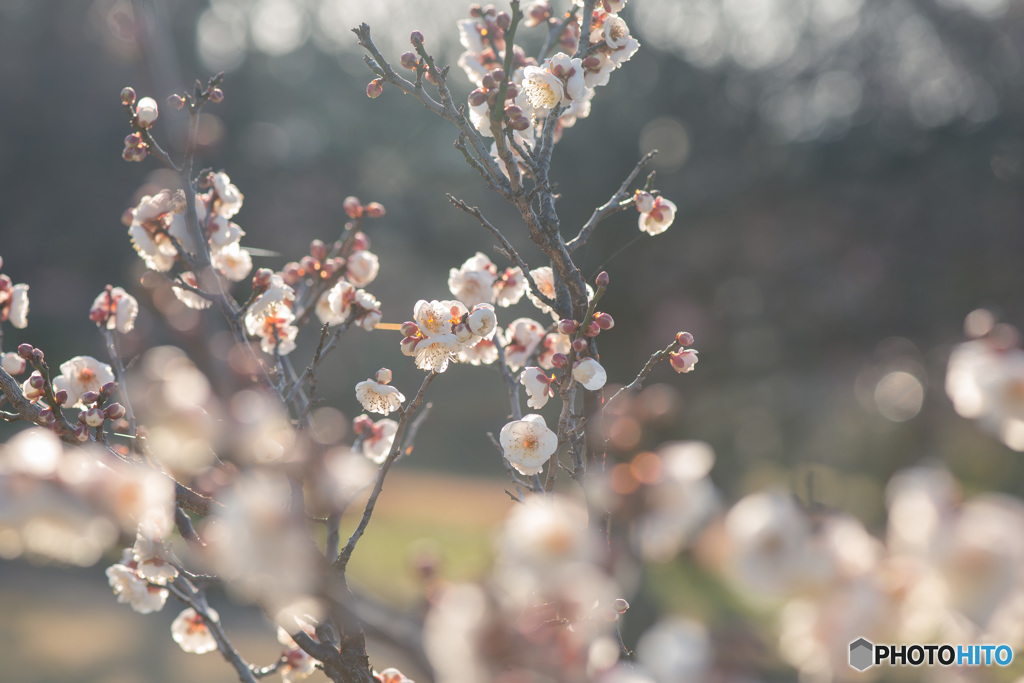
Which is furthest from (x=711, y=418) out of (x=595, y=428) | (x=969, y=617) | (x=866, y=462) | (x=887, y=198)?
(x=969, y=617)

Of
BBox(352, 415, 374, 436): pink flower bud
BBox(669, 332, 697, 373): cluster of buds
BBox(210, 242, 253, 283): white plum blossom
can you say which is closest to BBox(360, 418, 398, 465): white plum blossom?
BBox(352, 415, 374, 436): pink flower bud

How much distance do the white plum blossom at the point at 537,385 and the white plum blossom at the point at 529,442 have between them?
73 millimetres

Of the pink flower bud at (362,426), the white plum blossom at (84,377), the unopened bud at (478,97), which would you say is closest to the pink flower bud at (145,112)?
the white plum blossom at (84,377)

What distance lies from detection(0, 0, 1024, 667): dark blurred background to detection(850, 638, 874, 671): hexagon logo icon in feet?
13.1

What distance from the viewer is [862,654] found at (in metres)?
0.66

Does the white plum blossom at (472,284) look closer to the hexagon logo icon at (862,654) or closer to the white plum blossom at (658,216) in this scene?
the white plum blossom at (658,216)

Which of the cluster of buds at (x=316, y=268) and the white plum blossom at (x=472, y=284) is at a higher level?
the cluster of buds at (x=316, y=268)

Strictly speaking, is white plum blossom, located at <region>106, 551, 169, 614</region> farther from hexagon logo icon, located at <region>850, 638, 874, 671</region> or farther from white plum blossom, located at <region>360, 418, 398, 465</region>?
hexagon logo icon, located at <region>850, 638, 874, 671</region>

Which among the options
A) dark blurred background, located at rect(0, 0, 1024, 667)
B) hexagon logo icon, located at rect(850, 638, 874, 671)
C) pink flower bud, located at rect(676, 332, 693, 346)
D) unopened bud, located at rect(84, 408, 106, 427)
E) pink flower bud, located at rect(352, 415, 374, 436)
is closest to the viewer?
hexagon logo icon, located at rect(850, 638, 874, 671)

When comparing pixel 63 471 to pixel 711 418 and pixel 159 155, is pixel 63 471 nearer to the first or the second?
pixel 159 155

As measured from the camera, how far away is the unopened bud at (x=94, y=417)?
1.01 meters

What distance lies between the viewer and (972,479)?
4164mm

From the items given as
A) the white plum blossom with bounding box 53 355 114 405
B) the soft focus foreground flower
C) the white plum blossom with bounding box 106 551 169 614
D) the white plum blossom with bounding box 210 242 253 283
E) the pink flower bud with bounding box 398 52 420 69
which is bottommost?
the soft focus foreground flower

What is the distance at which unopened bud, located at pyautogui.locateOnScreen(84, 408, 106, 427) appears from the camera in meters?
1.01
